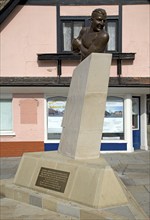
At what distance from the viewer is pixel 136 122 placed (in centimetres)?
1617

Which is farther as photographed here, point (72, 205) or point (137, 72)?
point (137, 72)

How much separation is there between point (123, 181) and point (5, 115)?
7757mm

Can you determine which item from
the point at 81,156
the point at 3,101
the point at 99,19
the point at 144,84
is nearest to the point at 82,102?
the point at 81,156

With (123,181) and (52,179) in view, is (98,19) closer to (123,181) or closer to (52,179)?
(52,179)

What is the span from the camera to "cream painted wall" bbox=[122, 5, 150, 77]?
47.7 feet

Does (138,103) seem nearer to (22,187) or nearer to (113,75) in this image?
(113,75)

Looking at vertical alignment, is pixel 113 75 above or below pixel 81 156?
above

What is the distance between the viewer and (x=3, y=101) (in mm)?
14875

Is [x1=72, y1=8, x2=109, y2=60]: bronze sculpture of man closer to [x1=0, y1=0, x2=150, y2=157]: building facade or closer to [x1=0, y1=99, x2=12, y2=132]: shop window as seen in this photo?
[x1=0, y1=0, x2=150, y2=157]: building facade

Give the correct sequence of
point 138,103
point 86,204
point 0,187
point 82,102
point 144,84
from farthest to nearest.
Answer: point 138,103 → point 144,84 → point 0,187 → point 82,102 → point 86,204

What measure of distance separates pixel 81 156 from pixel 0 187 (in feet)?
6.60

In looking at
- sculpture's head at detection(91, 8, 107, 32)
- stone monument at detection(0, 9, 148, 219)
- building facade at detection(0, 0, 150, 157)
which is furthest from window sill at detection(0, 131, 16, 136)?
sculpture's head at detection(91, 8, 107, 32)

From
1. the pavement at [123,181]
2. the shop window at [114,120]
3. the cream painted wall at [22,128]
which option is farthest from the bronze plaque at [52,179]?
the shop window at [114,120]

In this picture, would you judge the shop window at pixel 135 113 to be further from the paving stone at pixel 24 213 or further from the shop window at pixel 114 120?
the paving stone at pixel 24 213
